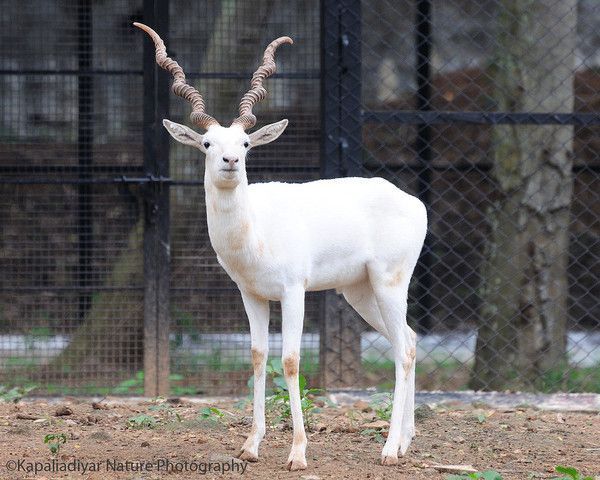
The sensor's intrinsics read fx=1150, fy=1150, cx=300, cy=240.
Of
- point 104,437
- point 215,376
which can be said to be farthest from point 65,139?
point 104,437

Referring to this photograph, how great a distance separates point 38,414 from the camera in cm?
701

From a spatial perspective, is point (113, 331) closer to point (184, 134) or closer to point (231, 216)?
point (184, 134)

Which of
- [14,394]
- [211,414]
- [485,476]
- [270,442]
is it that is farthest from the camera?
[14,394]

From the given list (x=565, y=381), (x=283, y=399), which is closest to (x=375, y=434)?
(x=283, y=399)

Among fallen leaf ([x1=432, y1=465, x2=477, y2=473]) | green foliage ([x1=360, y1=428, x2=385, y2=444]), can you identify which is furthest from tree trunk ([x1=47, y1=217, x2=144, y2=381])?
fallen leaf ([x1=432, y1=465, x2=477, y2=473])

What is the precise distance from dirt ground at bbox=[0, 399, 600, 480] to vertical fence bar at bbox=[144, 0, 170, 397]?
26.6 inches

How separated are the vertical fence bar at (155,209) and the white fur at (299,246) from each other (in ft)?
7.30

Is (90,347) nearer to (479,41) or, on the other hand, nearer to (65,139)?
(65,139)

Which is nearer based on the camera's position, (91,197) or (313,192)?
(313,192)

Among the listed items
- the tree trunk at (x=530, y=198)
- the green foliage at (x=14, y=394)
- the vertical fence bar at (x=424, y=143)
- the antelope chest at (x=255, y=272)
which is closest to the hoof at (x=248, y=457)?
the antelope chest at (x=255, y=272)

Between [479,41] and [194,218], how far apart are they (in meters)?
5.53

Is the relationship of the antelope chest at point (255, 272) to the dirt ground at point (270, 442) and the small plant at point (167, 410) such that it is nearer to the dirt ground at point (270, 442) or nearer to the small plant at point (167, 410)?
the dirt ground at point (270, 442)

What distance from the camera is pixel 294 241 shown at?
224 inches

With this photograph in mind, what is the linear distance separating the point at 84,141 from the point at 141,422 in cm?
252
